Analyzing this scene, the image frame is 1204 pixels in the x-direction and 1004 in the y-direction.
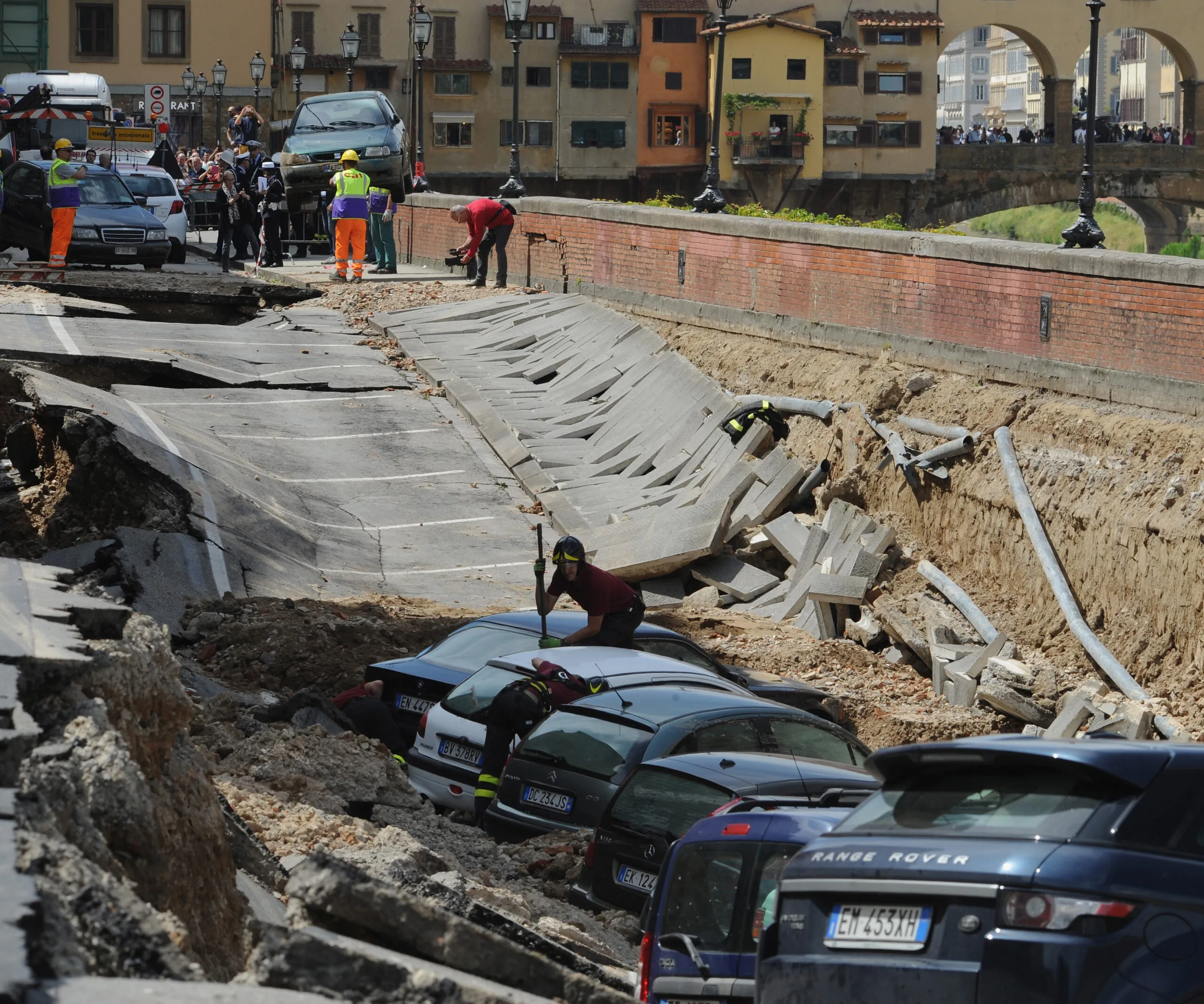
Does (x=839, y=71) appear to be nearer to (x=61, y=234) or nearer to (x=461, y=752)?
(x=61, y=234)

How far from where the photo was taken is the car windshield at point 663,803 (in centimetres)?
880

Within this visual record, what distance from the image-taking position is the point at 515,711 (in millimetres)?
11258

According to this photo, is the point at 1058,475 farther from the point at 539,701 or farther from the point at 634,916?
the point at 634,916

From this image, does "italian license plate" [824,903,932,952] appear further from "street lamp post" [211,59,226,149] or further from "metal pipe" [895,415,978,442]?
"street lamp post" [211,59,226,149]

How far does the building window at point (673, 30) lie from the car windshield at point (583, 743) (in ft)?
269

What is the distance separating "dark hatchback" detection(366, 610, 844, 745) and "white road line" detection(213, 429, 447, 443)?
871 cm

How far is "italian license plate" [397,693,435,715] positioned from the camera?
42.1 feet

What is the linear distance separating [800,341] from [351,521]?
234 inches

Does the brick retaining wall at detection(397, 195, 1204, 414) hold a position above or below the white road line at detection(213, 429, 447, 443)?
above

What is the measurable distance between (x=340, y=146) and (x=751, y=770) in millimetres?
30063

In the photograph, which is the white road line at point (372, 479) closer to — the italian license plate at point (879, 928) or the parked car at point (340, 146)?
the italian license plate at point (879, 928)

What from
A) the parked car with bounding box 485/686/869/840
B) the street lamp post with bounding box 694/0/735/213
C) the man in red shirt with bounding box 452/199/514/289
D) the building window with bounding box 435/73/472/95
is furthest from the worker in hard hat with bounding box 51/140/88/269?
the building window with bounding box 435/73/472/95

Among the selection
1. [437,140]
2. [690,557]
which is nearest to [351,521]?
[690,557]

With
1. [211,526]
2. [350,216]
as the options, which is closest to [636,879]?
[211,526]
